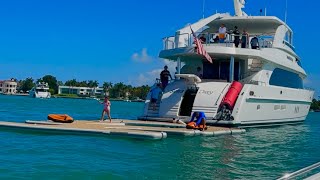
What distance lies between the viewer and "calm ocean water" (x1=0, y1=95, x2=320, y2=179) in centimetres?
922

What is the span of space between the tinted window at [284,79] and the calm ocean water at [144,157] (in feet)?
30.5

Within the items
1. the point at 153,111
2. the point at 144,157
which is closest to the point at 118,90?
the point at 153,111

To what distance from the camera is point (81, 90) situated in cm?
19225

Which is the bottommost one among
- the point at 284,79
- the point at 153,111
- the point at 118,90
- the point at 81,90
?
the point at 153,111

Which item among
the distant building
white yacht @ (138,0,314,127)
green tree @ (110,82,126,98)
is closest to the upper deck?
white yacht @ (138,0,314,127)

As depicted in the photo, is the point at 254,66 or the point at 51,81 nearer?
the point at 254,66

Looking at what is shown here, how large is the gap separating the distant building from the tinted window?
16463cm

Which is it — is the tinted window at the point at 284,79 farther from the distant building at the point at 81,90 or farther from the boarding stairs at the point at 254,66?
Answer: the distant building at the point at 81,90

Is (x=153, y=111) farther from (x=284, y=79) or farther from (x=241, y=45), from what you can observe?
(x=284, y=79)

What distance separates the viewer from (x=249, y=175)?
957 cm

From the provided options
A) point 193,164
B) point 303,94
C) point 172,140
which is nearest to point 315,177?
point 193,164

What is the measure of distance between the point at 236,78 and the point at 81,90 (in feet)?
565

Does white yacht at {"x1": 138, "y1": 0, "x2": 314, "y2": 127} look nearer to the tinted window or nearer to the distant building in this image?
the tinted window

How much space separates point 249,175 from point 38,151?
18.0 feet
